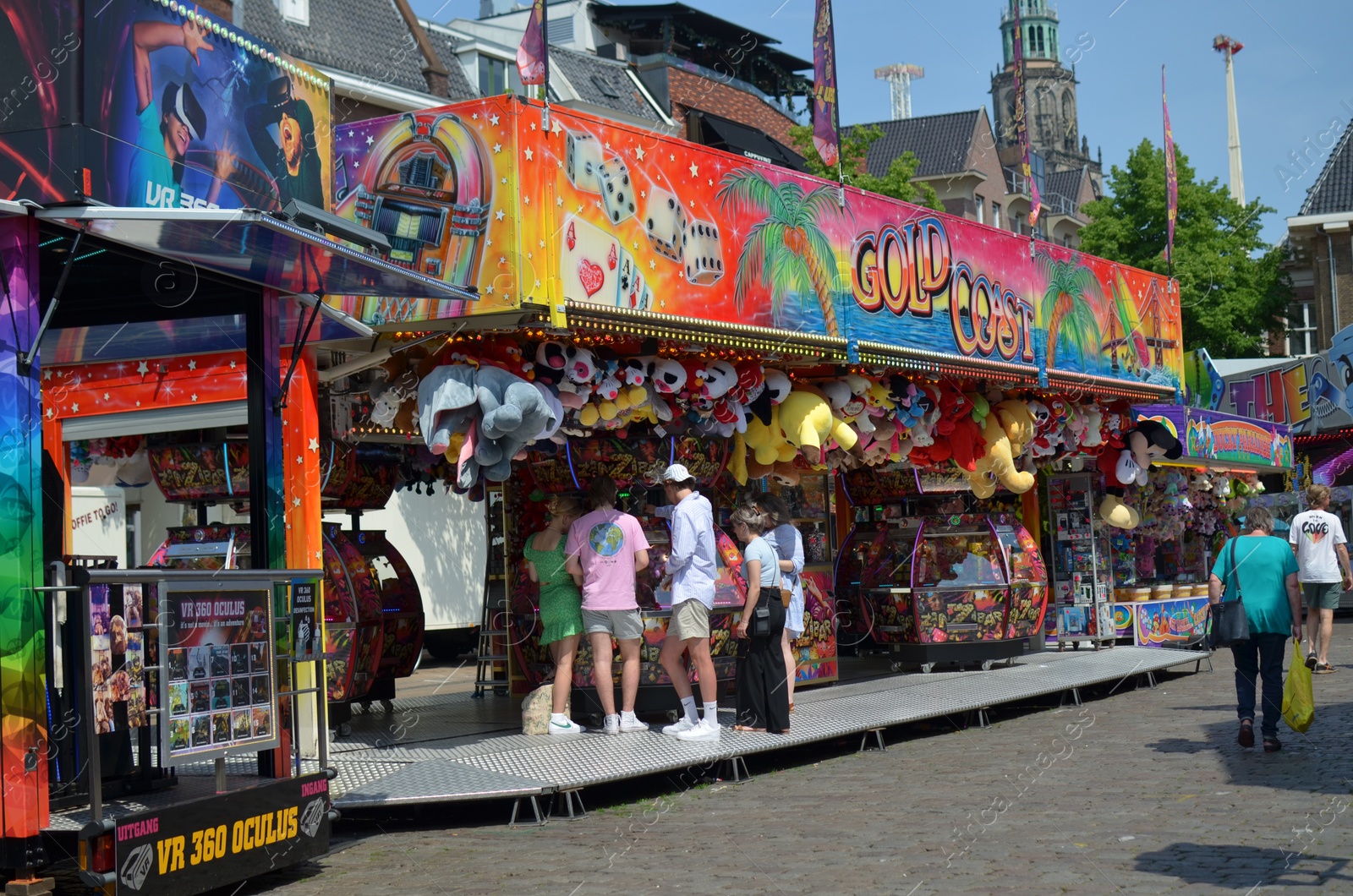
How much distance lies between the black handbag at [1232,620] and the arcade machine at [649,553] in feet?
10.9

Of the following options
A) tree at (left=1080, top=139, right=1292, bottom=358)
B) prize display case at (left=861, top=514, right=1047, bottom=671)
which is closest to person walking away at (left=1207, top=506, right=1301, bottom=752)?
prize display case at (left=861, top=514, right=1047, bottom=671)

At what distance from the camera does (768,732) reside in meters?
9.64

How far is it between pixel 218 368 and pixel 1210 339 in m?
32.5

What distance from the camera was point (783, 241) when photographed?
10.5 metres

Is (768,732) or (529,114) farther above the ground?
(529,114)

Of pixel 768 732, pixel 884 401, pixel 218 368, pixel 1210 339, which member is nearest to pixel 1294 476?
pixel 1210 339

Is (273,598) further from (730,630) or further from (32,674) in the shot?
(730,630)

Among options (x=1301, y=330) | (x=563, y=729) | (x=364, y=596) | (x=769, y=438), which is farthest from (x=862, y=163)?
(x=563, y=729)

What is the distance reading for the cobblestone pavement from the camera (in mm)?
5992

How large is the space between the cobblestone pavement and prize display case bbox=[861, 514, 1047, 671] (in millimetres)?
3403

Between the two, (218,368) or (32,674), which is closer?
(32,674)

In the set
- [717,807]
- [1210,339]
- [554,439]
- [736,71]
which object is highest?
[736,71]

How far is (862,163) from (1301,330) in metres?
12.8

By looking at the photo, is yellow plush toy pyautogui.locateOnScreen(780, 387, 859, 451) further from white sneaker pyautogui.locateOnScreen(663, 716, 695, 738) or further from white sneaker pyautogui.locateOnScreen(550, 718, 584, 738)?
white sneaker pyautogui.locateOnScreen(550, 718, 584, 738)
